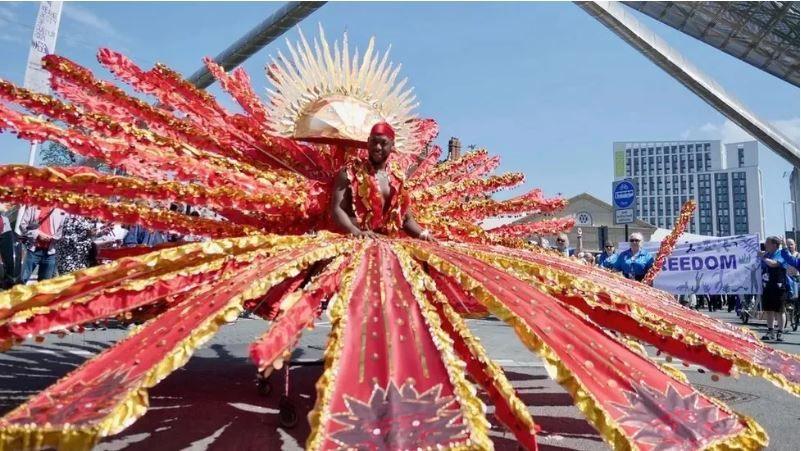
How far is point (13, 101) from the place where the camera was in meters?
2.52

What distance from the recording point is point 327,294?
2.00 meters

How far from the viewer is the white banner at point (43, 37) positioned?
27.8 ft

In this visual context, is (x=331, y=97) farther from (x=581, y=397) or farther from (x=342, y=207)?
(x=581, y=397)

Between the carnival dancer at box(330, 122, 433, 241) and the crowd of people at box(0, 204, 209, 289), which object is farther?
the crowd of people at box(0, 204, 209, 289)

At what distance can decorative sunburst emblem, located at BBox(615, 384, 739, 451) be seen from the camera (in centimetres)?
158

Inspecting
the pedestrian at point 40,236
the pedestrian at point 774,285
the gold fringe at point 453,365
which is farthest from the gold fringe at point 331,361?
the pedestrian at point 774,285

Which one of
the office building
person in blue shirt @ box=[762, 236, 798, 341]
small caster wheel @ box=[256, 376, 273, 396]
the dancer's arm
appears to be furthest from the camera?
the office building

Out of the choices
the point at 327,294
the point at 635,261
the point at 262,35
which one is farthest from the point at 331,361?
the point at 262,35

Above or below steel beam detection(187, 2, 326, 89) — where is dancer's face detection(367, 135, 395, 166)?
below

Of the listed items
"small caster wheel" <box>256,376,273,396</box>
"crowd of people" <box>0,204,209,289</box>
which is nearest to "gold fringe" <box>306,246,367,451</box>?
"small caster wheel" <box>256,376,273,396</box>

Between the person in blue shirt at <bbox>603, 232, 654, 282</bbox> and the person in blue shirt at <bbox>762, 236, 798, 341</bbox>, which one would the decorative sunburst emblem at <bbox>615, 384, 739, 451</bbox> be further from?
the person in blue shirt at <bbox>762, 236, 798, 341</bbox>

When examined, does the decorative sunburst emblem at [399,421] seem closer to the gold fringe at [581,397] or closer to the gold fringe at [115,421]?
the gold fringe at [581,397]

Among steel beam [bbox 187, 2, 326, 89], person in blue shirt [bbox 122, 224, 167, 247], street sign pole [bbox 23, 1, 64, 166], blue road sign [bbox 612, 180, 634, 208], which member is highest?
steel beam [bbox 187, 2, 326, 89]

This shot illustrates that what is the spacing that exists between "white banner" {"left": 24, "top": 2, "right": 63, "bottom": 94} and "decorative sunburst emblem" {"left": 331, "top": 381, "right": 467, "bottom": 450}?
8.94 metres
